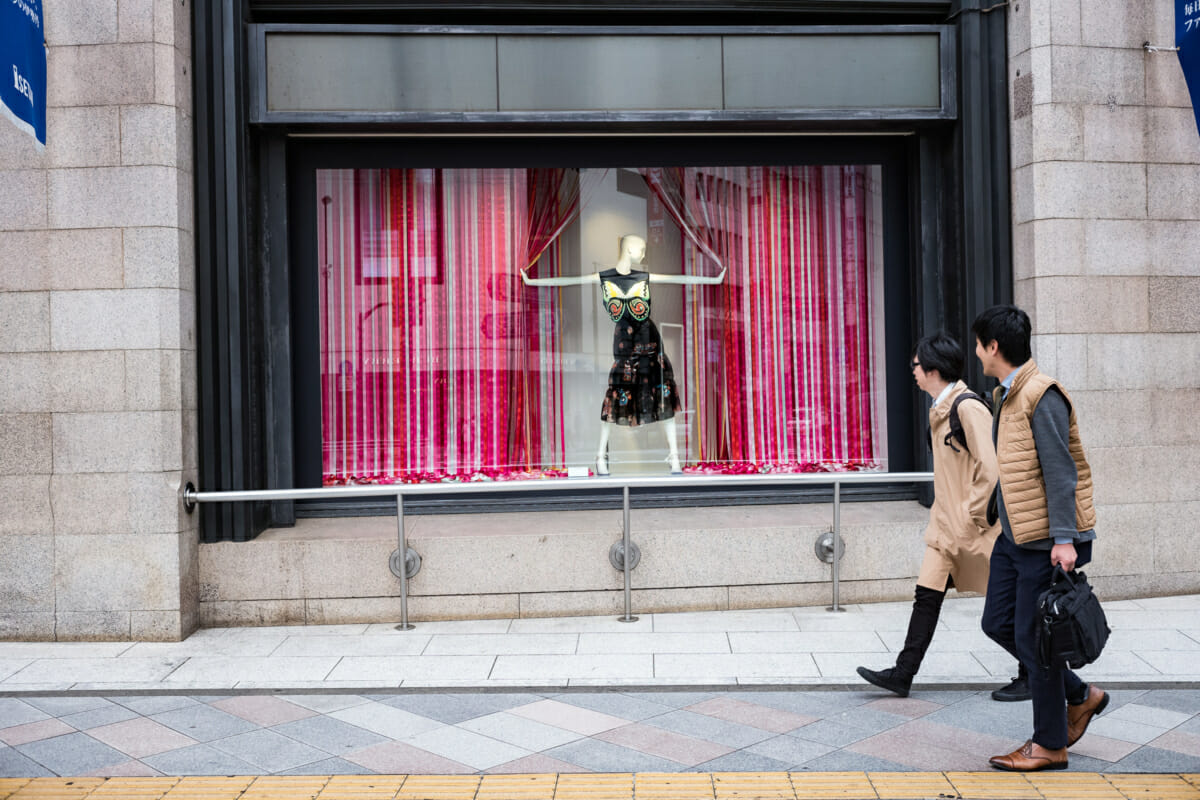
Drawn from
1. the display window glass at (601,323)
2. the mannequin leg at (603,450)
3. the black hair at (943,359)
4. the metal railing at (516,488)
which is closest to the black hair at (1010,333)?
the black hair at (943,359)

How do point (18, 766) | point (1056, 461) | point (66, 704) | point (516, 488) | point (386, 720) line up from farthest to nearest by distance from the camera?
point (516, 488)
point (66, 704)
point (386, 720)
point (18, 766)
point (1056, 461)

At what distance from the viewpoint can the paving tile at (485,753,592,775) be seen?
4.68 m

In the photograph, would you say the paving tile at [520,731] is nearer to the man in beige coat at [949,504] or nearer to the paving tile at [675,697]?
the paving tile at [675,697]

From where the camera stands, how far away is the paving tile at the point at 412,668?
6215 millimetres

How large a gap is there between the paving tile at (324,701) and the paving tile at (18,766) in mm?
1259

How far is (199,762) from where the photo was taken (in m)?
4.86

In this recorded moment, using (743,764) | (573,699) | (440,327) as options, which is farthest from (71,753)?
(440,327)

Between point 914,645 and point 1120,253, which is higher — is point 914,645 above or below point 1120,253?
below

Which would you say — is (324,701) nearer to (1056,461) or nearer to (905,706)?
(905,706)

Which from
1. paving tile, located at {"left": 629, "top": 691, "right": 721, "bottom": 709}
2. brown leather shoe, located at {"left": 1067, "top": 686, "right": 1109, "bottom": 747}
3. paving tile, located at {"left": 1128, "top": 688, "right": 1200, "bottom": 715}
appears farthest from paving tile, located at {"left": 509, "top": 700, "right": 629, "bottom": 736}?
paving tile, located at {"left": 1128, "top": 688, "right": 1200, "bottom": 715}

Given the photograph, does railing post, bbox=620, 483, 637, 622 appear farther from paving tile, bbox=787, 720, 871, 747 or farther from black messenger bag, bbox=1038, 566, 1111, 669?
black messenger bag, bbox=1038, 566, 1111, 669

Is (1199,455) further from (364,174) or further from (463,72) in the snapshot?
(364,174)

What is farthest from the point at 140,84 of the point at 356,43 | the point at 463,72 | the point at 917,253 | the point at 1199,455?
the point at 1199,455

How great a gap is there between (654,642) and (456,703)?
153cm
